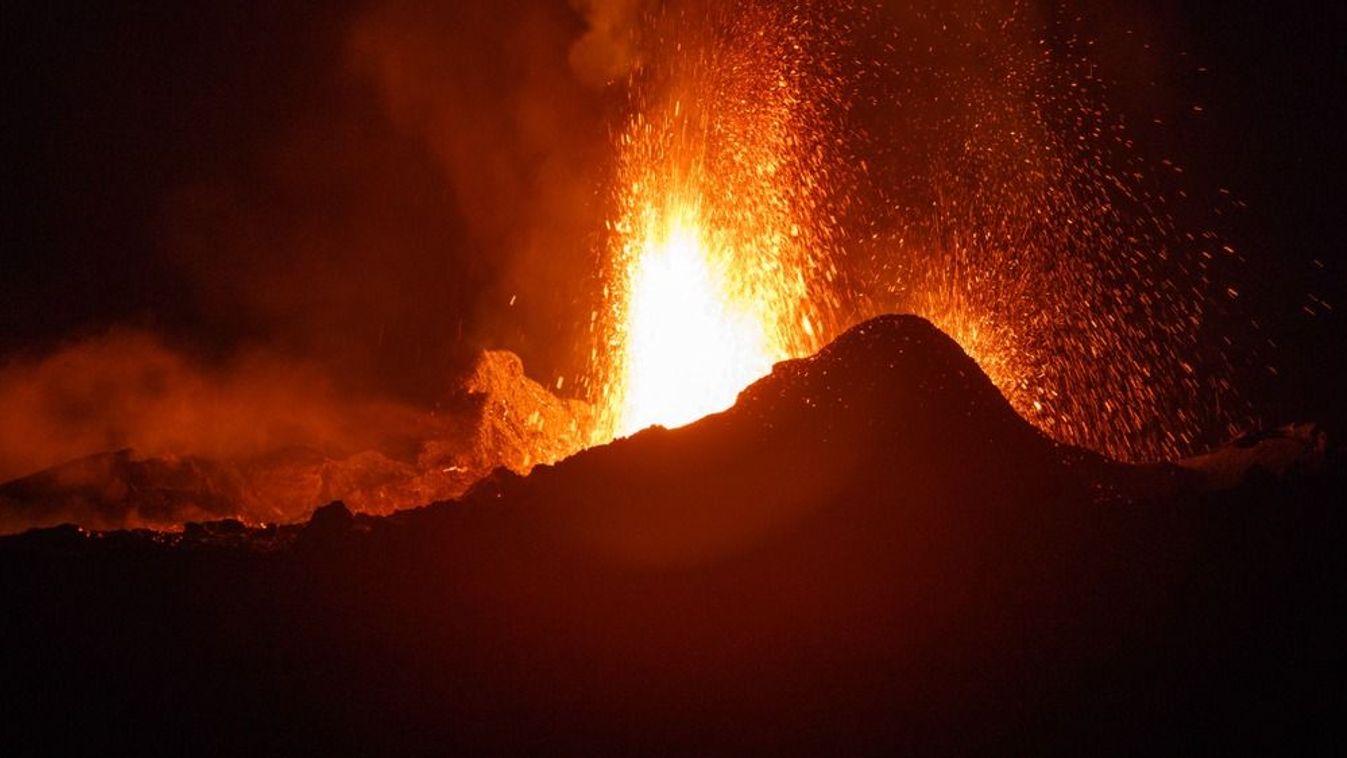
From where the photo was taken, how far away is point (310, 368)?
13055mm

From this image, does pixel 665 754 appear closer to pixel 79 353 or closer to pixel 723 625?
pixel 723 625

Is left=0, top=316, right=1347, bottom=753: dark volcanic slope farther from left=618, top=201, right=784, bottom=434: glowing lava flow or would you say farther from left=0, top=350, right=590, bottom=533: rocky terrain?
left=618, top=201, right=784, bottom=434: glowing lava flow

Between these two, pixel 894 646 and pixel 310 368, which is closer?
pixel 894 646

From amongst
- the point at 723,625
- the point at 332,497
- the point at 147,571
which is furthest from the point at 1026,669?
the point at 332,497

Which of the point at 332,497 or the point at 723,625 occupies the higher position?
the point at 332,497

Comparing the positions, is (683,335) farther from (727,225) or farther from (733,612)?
(733,612)

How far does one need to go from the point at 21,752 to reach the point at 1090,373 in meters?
9.60

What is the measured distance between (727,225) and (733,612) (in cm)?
668

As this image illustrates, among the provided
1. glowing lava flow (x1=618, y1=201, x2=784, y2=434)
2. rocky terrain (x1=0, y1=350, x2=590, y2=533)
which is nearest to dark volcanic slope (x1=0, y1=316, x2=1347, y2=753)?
rocky terrain (x1=0, y1=350, x2=590, y2=533)

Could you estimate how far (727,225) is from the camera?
11.1 meters

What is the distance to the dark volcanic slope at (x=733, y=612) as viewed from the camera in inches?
186

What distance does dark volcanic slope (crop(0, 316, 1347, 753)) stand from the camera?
4.73 metres

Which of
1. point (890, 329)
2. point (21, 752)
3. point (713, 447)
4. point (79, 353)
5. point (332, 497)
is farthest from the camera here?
point (79, 353)

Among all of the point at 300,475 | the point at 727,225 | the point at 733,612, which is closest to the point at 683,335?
the point at 727,225
